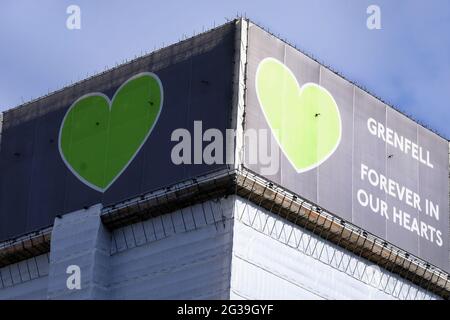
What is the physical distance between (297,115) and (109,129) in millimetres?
17752

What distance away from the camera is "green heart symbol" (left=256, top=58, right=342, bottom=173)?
131250 mm

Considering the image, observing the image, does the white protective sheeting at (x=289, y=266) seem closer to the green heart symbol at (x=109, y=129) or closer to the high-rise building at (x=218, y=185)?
the high-rise building at (x=218, y=185)

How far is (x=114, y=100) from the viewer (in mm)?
138000

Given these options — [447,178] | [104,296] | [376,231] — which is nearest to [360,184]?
[376,231]

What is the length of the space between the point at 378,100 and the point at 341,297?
841 inches

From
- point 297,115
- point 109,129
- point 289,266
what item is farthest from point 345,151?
point 109,129

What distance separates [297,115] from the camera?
440 ft

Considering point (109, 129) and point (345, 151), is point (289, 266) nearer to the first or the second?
point (345, 151)

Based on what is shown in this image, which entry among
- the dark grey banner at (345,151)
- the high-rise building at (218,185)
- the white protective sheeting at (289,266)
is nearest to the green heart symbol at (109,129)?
the high-rise building at (218,185)

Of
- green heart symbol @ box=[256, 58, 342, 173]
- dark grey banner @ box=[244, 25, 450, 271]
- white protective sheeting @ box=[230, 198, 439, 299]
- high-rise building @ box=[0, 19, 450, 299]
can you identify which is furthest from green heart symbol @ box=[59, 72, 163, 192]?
white protective sheeting @ box=[230, 198, 439, 299]

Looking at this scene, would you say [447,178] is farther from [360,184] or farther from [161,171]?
[161,171]

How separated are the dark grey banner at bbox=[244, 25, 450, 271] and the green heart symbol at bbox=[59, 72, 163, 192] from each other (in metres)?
10.8

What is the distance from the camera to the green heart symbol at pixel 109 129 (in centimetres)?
13462

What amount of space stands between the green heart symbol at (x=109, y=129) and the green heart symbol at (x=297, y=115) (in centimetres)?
Result: 1027
